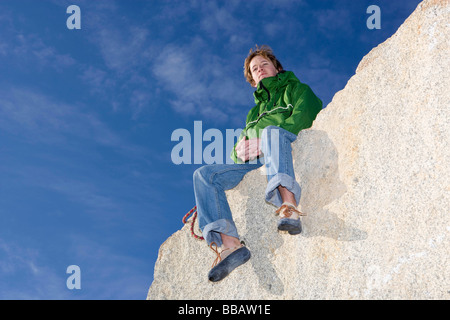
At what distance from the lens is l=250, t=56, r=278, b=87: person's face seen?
4332 mm

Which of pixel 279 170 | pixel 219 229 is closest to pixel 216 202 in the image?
pixel 219 229

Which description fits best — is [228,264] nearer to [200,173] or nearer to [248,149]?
[200,173]

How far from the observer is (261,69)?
4.36m

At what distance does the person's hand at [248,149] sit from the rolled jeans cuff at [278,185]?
725 millimetres

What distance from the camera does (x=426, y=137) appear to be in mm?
2787

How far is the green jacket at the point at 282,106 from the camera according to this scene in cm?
369

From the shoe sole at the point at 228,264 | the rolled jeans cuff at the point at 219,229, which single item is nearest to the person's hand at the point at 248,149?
the rolled jeans cuff at the point at 219,229

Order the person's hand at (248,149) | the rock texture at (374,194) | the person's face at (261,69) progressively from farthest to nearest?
1. the person's face at (261,69)
2. the person's hand at (248,149)
3. the rock texture at (374,194)

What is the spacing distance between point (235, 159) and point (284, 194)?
100 cm

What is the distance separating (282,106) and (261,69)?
602mm

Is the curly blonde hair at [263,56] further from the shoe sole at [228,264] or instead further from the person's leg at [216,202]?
the shoe sole at [228,264]

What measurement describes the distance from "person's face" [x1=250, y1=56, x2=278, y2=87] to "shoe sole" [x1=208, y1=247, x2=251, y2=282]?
178 cm
